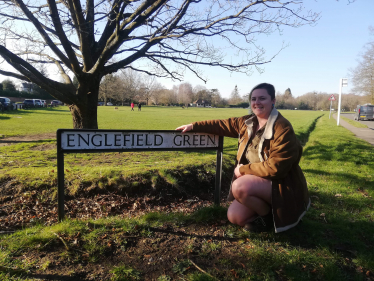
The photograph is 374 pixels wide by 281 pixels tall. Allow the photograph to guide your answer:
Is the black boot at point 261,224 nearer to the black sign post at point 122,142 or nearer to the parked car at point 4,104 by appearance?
the black sign post at point 122,142

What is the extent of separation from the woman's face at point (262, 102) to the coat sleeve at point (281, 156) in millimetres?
336

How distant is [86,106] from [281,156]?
19.8 feet

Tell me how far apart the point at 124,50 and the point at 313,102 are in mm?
140688

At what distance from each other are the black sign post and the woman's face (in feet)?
2.92

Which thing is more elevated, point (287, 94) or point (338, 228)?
point (287, 94)

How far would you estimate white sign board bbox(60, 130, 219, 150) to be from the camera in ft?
10.2

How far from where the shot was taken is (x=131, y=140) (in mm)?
3373

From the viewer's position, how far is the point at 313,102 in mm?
130875

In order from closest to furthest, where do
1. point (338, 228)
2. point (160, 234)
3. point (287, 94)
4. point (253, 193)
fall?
point (253, 193)
point (160, 234)
point (338, 228)
point (287, 94)

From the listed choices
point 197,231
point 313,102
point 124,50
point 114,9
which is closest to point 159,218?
point 197,231

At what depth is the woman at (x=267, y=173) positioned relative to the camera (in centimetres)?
269

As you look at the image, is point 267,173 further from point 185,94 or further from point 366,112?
point 185,94

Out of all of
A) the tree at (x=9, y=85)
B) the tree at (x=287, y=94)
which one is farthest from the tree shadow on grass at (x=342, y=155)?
the tree at (x=287, y=94)

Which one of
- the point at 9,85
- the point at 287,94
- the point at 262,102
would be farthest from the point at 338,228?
the point at 287,94
